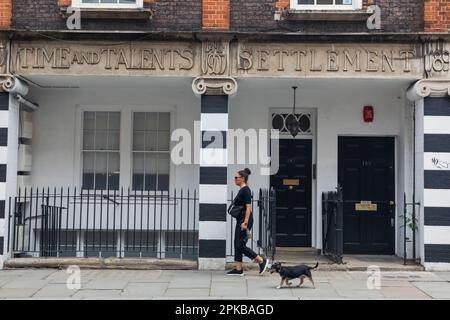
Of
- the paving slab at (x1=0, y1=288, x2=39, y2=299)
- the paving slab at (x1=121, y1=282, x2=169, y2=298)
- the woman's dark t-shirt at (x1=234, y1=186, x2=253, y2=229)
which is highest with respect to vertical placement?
the woman's dark t-shirt at (x1=234, y1=186, x2=253, y2=229)

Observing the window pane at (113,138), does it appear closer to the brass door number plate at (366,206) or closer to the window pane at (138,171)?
the window pane at (138,171)

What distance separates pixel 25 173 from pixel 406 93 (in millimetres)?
8144

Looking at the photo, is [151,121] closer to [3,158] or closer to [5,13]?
[3,158]

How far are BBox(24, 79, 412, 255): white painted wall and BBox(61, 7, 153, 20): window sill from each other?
6.51 ft

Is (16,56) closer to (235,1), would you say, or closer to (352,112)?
(235,1)

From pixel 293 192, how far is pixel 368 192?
1.65 metres

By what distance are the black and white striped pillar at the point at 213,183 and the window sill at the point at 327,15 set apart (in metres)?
2.00

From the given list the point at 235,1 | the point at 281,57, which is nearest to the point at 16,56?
the point at 235,1

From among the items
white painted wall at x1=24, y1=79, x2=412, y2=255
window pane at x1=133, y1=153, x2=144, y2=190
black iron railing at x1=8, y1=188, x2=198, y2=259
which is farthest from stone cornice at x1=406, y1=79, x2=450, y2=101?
window pane at x1=133, y1=153, x2=144, y2=190

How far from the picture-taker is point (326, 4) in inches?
462

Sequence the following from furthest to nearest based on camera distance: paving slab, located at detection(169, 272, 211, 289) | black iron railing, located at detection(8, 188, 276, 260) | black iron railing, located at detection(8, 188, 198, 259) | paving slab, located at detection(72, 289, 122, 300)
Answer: black iron railing, located at detection(8, 188, 198, 259), black iron railing, located at detection(8, 188, 276, 260), paving slab, located at detection(169, 272, 211, 289), paving slab, located at detection(72, 289, 122, 300)

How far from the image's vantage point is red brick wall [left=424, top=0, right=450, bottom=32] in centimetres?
1139

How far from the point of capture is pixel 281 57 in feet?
37.7

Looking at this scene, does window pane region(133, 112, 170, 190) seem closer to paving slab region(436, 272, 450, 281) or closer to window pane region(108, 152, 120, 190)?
window pane region(108, 152, 120, 190)
